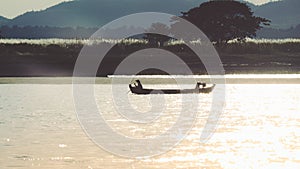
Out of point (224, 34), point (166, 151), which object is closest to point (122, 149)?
point (166, 151)

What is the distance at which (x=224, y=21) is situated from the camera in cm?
10800

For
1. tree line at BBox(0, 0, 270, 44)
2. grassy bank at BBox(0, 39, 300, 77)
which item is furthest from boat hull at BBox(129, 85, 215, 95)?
tree line at BBox(0, 0, 270, 44)

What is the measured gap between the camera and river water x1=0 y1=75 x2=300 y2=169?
80.4 ft

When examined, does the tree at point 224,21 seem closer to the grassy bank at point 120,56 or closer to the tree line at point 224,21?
the tree line at point 224,21

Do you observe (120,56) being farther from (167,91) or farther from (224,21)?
A: (167,91)

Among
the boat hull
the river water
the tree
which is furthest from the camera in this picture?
the tree

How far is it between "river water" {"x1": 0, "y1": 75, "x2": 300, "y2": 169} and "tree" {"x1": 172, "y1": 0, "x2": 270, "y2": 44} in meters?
54.5

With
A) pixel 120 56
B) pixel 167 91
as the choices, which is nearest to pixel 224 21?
pixel 120 56

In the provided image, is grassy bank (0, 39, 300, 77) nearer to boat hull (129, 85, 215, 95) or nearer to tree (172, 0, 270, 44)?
tree (172, 0, 270, 44)

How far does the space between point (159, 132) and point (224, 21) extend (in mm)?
76916

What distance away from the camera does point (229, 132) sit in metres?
32.0

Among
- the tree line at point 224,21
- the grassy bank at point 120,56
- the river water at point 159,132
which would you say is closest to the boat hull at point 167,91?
the river water at point 159,132

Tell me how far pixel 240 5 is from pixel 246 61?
24.2 metres

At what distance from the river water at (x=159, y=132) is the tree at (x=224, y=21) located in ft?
179
